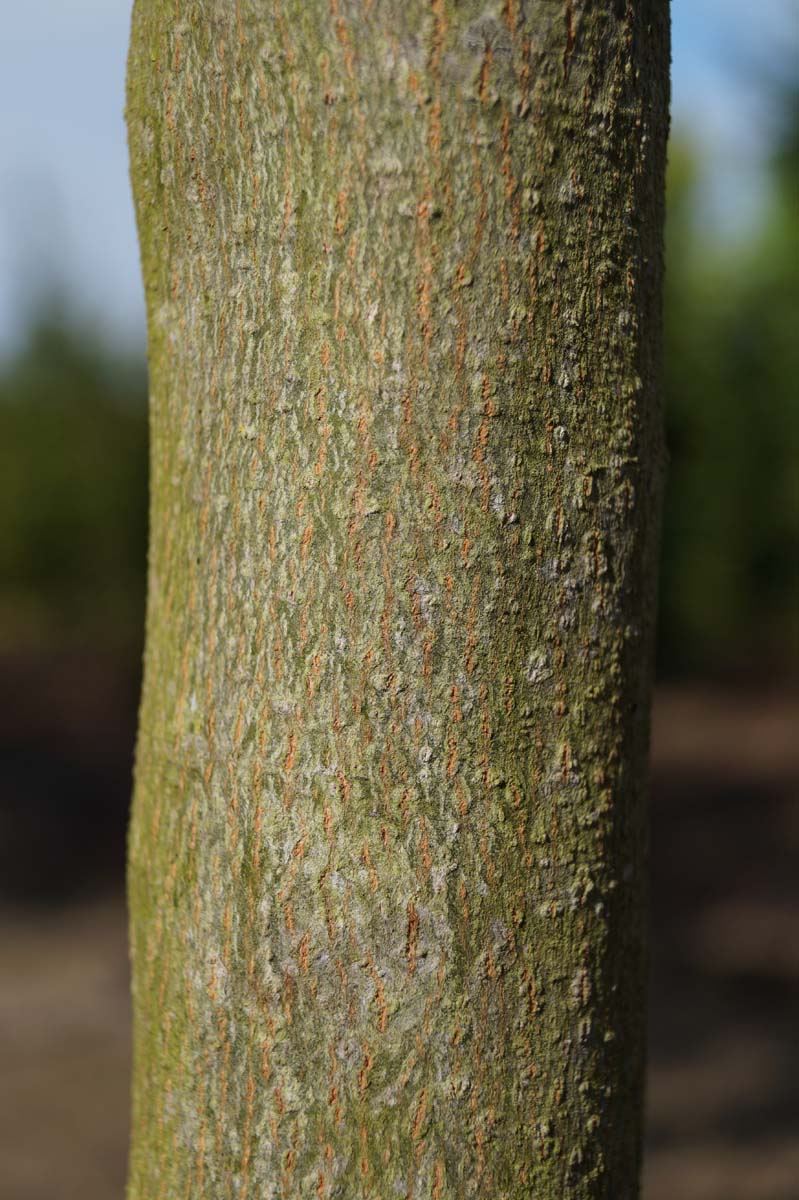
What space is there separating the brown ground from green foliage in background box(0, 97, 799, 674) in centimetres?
131

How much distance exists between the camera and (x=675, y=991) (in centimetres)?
562

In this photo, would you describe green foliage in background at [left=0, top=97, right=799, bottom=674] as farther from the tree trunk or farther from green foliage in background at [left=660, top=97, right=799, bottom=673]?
the tree trunk

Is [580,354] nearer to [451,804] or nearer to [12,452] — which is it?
[451,804]

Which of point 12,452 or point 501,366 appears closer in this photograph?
point 501,366

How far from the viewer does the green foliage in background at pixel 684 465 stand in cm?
923

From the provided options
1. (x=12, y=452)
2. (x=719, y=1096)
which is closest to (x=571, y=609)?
(x=719, y=1096)

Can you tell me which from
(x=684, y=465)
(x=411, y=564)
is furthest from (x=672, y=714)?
(x=411, y=564)

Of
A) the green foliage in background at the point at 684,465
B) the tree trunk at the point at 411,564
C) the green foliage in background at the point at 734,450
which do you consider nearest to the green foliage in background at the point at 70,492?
the green foliage in background at the point at 684,465

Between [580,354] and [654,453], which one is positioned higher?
[580,354]

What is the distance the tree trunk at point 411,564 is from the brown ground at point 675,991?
328 centimetres

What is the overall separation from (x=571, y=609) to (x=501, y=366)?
0.27 meters

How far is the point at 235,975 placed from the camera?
1.30m

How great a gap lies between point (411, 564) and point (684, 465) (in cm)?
873

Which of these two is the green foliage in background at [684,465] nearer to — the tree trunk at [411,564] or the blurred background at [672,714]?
the blurred background at [672,714]
